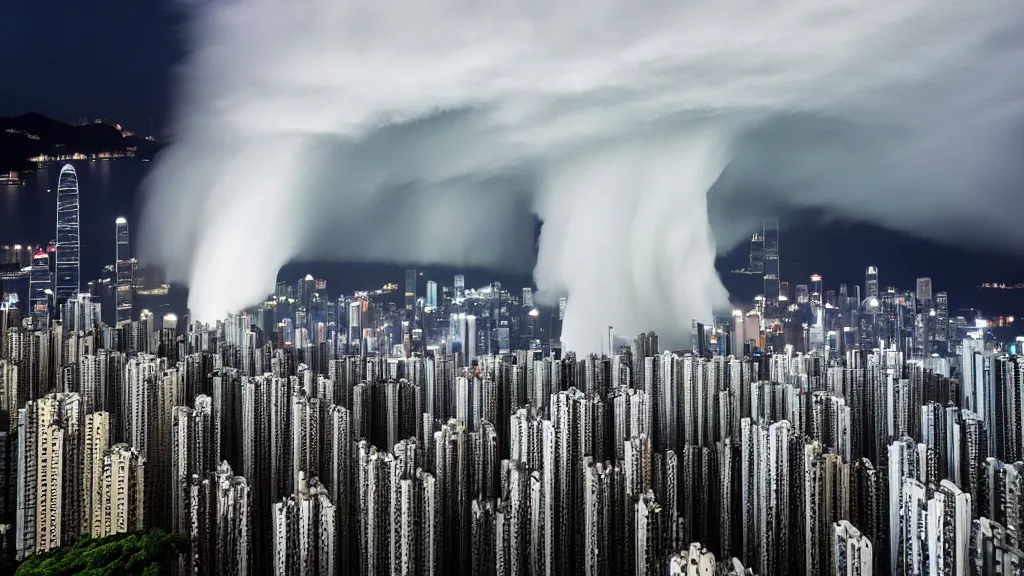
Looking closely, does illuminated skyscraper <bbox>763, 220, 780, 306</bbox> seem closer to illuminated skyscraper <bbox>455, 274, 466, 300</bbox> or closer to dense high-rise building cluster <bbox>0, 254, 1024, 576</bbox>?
dense high-rise building cluster <bbox>0, 254, 1024, 576</bbox>

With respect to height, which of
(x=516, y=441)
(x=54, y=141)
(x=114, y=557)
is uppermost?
(x=54, y=141)

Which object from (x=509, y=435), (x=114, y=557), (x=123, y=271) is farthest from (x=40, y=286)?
(x=509, y=435)

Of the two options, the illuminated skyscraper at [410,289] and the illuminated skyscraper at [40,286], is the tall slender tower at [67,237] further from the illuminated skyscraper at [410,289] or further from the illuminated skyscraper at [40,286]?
the illuminated skyscraper at [410,289]

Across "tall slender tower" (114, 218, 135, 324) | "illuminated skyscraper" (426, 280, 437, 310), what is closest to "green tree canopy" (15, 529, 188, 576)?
"tall slender tower" (114, 218, 135, 324)

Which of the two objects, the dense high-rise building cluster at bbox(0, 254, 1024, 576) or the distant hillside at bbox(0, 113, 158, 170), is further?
the distant hillside at bbox(0, 113, 158, 170)

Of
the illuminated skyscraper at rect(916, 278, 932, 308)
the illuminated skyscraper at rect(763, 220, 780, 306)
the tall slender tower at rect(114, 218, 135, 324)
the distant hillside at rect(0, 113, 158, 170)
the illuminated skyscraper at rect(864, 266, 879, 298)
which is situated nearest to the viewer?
the illuminated skyscraper at rect(916, 278, 932, 308)

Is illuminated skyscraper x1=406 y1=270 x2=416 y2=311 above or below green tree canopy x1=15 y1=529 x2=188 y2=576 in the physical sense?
above

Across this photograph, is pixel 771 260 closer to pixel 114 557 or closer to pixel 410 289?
pixel 410 289

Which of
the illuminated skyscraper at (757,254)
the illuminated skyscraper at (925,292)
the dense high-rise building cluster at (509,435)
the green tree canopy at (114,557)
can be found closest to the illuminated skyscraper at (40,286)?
the dense high-rise building cluster at (509,435)
